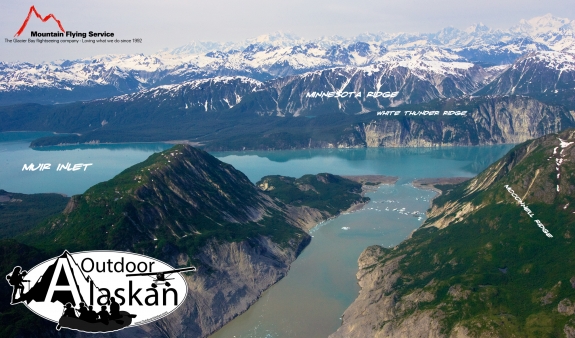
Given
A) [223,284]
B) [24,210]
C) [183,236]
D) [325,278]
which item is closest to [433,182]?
[325,278]

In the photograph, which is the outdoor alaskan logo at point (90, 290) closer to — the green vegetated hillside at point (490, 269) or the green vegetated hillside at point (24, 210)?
the green vegetated hillside at point (490, 269)

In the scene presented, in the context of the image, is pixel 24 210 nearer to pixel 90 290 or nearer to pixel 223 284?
pixel 223 284

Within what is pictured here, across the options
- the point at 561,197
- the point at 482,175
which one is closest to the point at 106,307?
the point at 561,197

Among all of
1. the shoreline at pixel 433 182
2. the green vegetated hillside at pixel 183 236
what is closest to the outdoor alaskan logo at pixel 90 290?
the green vegetated hillside at pixel 183 236

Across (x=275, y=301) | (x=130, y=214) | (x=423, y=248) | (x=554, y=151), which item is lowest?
(x=275, y=301)

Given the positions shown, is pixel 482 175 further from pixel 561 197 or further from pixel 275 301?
pixel 275 301

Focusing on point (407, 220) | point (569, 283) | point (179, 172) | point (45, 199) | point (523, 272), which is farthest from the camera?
point (45, 199)

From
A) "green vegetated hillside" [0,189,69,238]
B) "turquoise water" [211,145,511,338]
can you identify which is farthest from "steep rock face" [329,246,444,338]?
"green vegetated hillside" [0,189,69,238]
